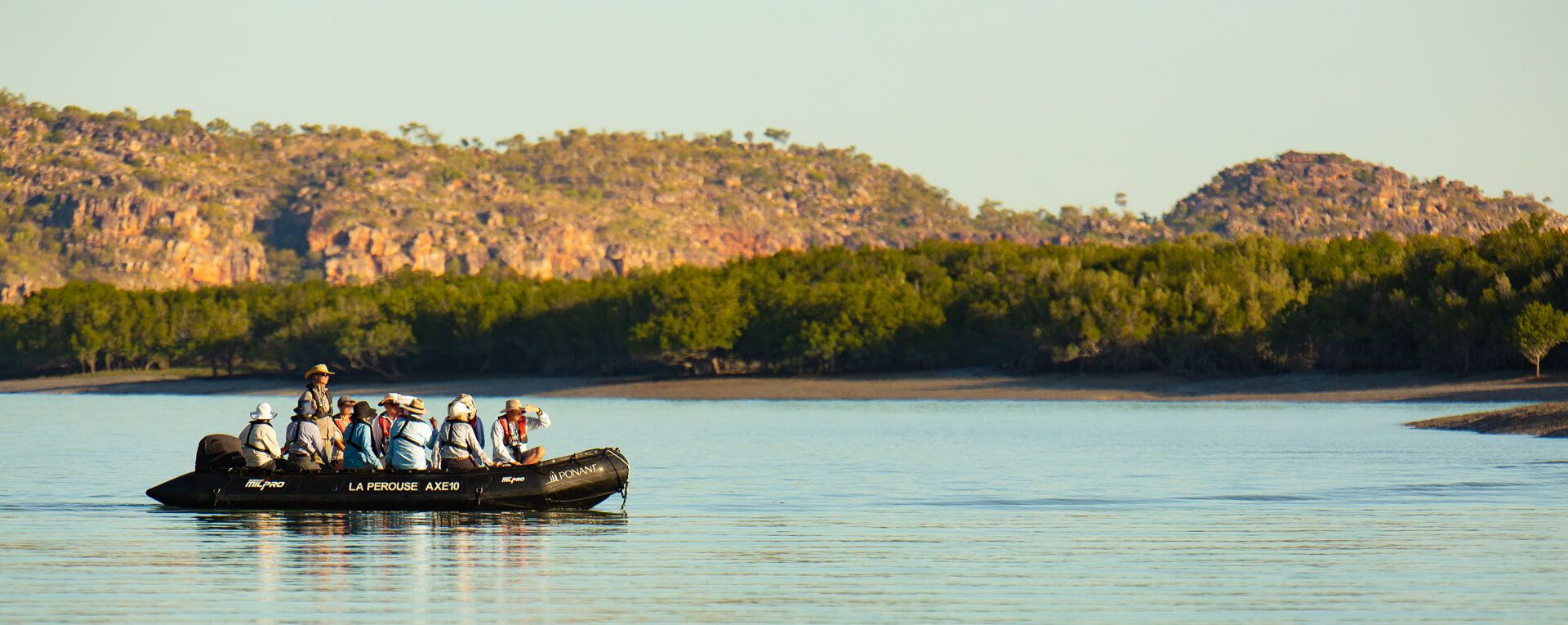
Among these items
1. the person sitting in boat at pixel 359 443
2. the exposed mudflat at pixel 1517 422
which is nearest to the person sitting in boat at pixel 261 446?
the person sitting in boat at pixel 359 443

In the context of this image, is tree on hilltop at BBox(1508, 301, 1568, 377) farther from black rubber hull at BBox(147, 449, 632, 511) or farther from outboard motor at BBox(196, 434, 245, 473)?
outboard motor at BBox(196, 434, 245, 473)

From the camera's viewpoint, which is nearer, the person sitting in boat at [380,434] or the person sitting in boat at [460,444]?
the person sitting in boat at [460,444]

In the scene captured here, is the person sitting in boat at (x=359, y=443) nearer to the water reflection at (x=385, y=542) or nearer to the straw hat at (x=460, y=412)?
the water reflection at (x=385, y=542)

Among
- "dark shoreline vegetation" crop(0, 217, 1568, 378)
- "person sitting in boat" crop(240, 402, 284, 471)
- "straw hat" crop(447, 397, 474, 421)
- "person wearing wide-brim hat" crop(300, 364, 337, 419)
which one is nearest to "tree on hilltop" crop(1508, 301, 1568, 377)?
"dark shoreline vegetation" crop(0, 217, 1568, 378)

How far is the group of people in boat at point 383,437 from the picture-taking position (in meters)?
26.5

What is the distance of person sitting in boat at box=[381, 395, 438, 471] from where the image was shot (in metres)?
26.5

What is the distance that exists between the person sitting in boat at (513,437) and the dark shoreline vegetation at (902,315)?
5179cm

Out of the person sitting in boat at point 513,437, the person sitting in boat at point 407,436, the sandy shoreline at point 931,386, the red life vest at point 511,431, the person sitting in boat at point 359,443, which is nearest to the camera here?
the person sitting in boat at point 407,436

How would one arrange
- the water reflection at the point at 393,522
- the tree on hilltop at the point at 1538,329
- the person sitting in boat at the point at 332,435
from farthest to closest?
1. the tree on hilltop at the point at 1538,329
2. the person sitting in boat at the point at 332,435
3. the water reflection at the point at 393,522

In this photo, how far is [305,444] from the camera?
1054 inches

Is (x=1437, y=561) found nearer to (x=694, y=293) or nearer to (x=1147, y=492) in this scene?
(x=1147, y=492)

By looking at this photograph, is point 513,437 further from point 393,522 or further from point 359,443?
point 393,522

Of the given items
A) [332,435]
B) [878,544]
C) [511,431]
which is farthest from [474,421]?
[878,544]

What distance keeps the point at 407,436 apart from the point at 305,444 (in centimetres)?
145
